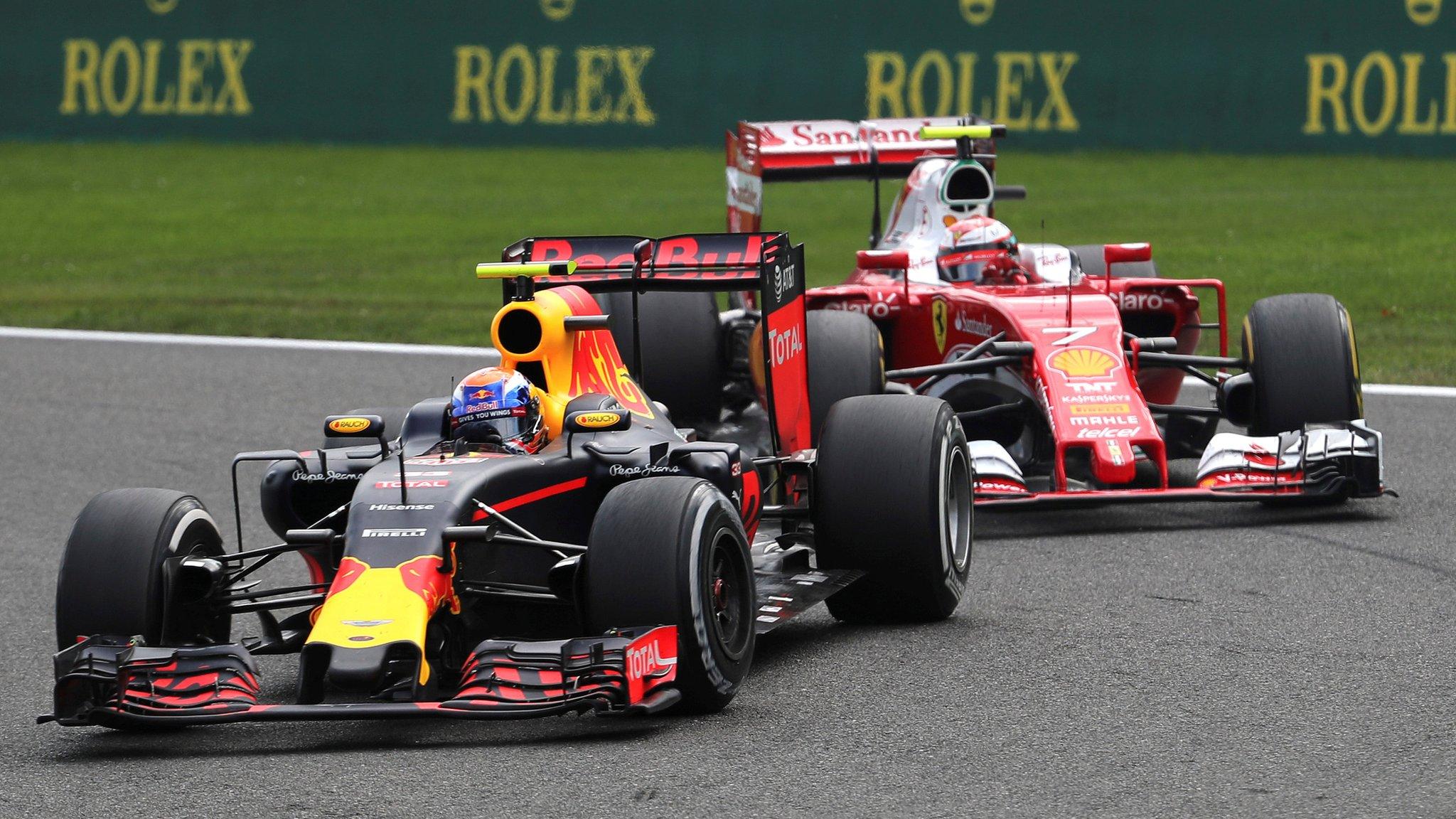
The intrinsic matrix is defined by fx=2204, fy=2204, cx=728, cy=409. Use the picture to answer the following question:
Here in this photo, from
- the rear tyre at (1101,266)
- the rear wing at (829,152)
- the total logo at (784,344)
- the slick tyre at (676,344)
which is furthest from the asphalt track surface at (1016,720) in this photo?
the rear wing at (829,152)

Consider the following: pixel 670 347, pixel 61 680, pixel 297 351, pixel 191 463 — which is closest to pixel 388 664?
pixel 61 680

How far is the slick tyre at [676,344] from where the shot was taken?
36.7 ft

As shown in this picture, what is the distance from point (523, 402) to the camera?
7.38m

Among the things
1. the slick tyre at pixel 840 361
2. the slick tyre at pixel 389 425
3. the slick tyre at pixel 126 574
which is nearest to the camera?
the slick tyre at pixel 126 574

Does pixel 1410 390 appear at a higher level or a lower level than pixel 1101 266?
lower

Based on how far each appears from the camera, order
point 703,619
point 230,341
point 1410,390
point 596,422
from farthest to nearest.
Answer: point 230,341, point 1410,390, point 596,422, point 703,619

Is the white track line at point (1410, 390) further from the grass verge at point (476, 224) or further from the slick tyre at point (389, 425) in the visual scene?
the slick tyre at point (389, 425)

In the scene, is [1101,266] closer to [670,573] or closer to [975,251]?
[975,251]

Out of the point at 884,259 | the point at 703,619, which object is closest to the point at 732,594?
the point at 703,619

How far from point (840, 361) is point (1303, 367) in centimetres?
223

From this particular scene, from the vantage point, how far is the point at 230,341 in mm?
17328

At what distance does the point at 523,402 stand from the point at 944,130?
6.27 m

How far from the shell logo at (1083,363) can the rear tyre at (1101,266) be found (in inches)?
92.8

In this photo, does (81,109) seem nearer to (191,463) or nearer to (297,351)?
(297,351)
